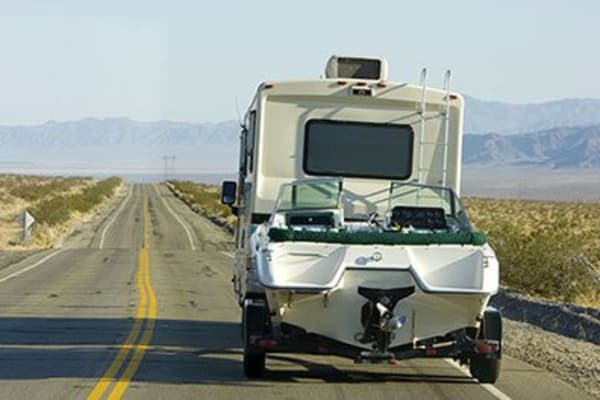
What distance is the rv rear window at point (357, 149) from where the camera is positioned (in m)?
15.3

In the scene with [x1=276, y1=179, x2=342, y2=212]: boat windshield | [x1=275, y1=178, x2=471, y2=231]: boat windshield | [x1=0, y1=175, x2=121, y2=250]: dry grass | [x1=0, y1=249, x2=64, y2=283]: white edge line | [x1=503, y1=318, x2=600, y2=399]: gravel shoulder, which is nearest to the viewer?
[x1=503, y1=318, x2=600, y2=399]: gravel shoulder

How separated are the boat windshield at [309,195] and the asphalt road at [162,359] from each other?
1.81 metres

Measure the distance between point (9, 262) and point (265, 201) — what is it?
21770mm

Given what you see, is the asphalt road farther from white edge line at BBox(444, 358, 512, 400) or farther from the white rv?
the white rv

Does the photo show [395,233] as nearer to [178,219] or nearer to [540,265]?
[540,265]

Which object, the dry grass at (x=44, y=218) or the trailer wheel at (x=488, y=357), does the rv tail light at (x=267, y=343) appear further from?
the dry grass at (x=44, y=218)

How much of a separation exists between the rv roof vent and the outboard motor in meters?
5.08

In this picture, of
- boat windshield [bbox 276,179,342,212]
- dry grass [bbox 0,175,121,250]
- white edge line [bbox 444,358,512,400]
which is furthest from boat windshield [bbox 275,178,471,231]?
dry grass [bbox 0,175,121,250]

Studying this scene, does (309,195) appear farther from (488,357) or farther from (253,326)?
(488,357)

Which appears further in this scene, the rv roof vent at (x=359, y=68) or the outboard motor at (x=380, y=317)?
the rv roof vent at (x=359, y=68)

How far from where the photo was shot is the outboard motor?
1134cm

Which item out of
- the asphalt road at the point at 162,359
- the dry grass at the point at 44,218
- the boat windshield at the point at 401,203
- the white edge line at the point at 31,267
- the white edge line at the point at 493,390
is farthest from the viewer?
the dry grass at the point at 44,218

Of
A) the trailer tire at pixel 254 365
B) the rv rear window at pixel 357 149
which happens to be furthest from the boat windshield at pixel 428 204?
the trailer tire at pixel 254 365

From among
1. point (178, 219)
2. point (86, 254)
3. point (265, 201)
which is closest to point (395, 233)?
point (265, 201)
